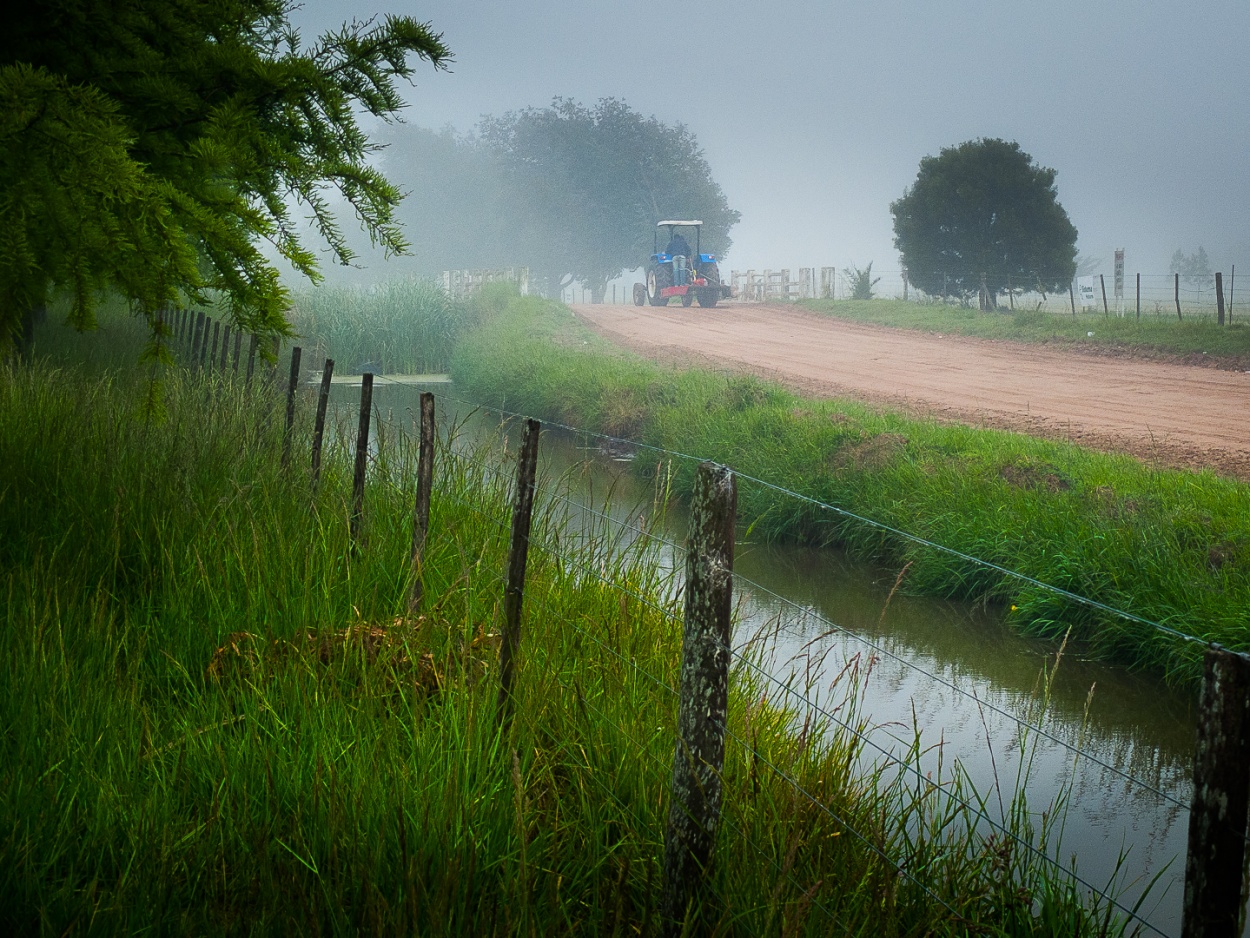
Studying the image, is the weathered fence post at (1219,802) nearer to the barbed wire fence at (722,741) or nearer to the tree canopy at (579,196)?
the barbed wire fence at (722,741)

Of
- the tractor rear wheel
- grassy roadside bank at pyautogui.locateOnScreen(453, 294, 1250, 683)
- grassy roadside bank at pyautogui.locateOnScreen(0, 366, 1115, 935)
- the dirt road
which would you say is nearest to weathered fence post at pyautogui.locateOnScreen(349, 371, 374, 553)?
grassy roadside bank at pyautogui.locateOnScreen(0, 366, 1115, 935)

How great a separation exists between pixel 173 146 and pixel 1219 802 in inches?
149

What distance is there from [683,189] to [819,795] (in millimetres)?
64378

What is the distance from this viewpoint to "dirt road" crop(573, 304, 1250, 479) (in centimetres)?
1207

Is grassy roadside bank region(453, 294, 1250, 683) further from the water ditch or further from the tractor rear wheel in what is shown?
the tractor rear wheel

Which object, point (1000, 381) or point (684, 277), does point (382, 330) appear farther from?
point (684, 277)

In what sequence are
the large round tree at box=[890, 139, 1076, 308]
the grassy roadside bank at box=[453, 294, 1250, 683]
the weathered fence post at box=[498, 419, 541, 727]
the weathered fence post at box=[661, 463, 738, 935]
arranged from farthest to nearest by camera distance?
the large round tree at box=[890, 139, 1076, 308]
the grassy roadside bank at box=[453, 294, 1250, 683]
the weathered fence post at box=[498, 419, 541, 727]
the weathered fence post at box=[661, 463, 738, 935]

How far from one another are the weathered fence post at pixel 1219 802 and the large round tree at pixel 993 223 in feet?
104

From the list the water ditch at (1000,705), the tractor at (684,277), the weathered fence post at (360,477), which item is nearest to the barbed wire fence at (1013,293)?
the tractor at (684,277)

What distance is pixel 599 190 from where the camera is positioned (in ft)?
209

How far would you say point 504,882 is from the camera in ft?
8.65

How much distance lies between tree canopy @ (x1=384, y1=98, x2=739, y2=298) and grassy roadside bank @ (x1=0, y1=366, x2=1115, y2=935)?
59764 mm

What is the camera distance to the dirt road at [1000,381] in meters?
12.1

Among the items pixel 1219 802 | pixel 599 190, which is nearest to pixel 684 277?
pixel 599 190
